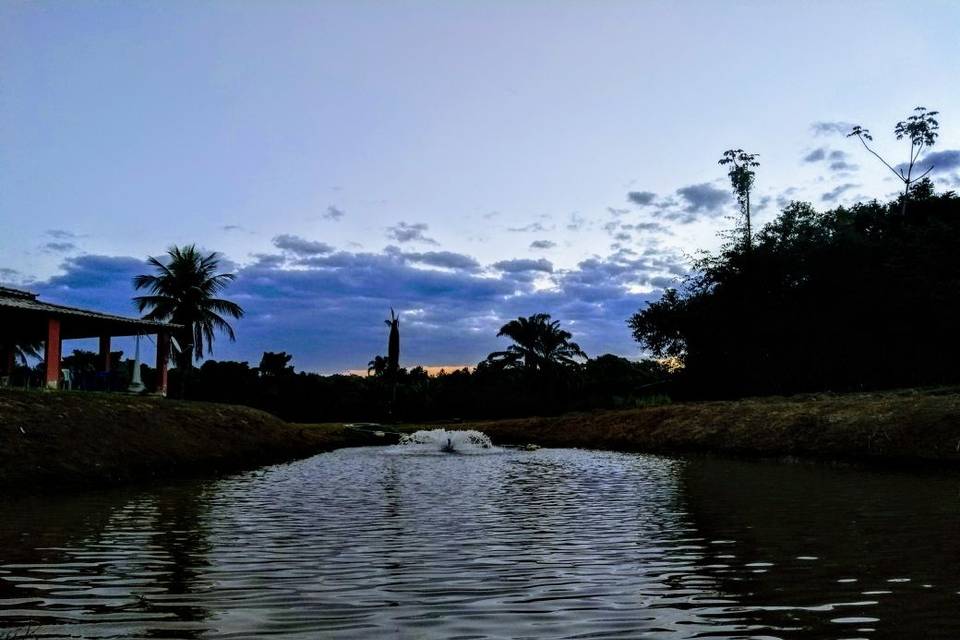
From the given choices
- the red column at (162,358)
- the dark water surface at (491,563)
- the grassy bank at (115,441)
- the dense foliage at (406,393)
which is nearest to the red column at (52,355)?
the grassy bank at (115,441)

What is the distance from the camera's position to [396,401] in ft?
195

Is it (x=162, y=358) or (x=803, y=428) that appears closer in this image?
(x=803, y=428)

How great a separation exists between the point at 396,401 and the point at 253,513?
1892 inches

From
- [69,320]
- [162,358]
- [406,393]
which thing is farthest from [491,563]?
[406,393]

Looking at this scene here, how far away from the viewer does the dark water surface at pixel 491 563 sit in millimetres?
5203

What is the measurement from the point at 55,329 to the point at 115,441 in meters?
10.1

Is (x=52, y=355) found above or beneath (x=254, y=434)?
above

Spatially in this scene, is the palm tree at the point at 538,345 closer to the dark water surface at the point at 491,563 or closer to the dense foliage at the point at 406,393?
the dense foliage at the point at 406,393

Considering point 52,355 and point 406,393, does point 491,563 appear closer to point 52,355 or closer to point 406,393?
point 52,355

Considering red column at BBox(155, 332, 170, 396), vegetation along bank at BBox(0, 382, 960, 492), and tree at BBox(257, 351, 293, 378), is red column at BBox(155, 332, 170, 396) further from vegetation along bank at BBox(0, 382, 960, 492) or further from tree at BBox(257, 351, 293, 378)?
tree at BBox(257, 351, 293, 378)

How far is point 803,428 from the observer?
2350cm

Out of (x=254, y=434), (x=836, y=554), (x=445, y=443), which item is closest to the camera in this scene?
(x=836, y=554)

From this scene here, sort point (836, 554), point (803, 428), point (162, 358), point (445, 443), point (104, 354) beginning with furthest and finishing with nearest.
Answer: point (445, 443)
point (162, 358)
point (104, 354)
point (803, 428)
point (836, 554)

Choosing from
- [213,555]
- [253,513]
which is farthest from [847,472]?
[213,555]
